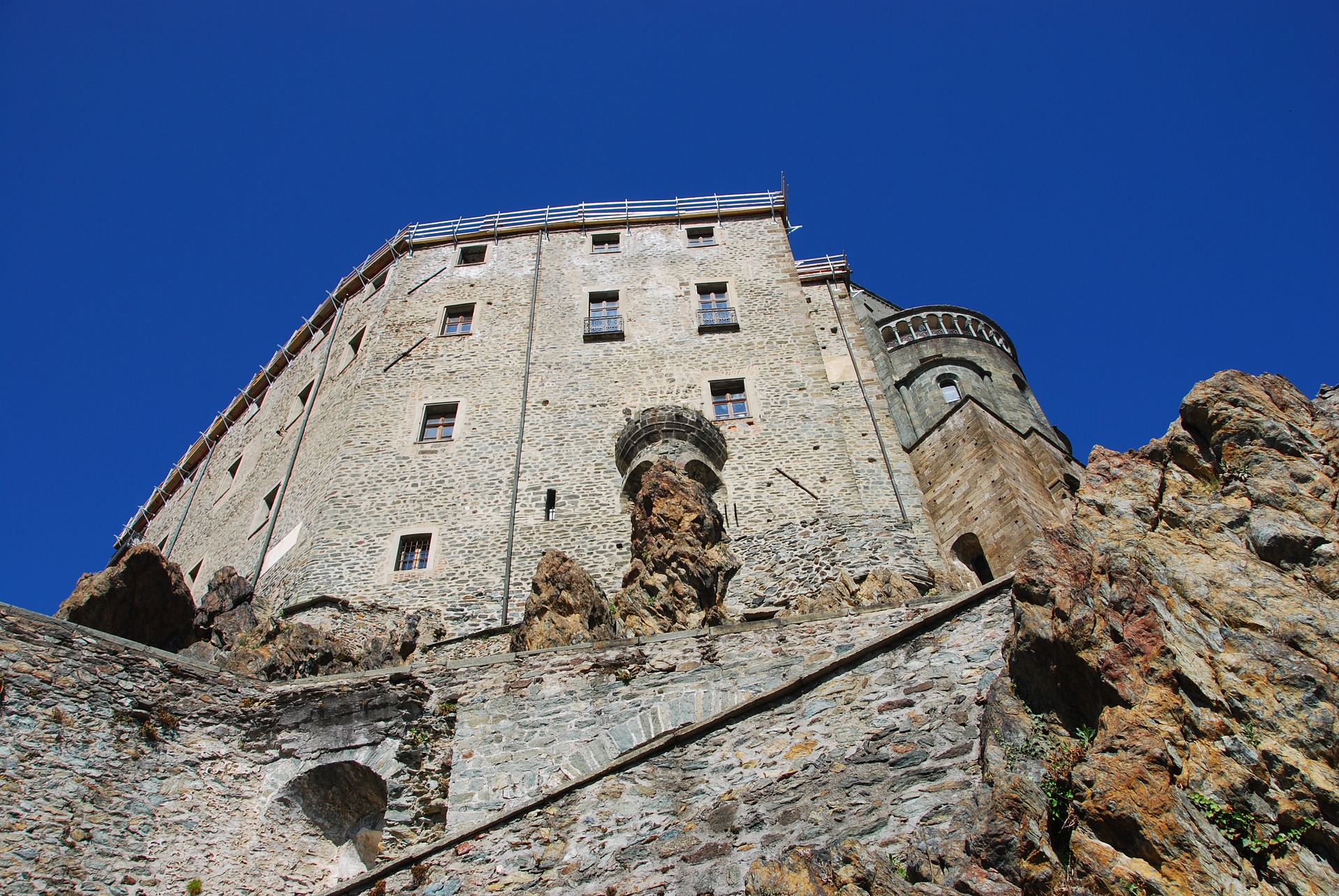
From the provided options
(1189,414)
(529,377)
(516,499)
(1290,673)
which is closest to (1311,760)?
(1290,673)

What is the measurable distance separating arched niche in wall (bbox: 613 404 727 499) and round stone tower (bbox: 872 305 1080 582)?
4334 mm

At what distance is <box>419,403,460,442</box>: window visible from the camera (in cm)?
2169

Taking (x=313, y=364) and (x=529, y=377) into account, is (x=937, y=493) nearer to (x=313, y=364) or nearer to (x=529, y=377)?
(x=529, y=377)

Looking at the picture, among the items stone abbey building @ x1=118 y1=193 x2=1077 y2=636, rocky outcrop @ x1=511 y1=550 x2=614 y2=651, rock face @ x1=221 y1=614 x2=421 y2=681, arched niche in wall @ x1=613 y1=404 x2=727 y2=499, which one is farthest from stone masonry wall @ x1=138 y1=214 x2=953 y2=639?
rocky outcrop @ x1=511 y1=550 x2=614 y2=651

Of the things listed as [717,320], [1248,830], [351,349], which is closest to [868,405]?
[717,320]

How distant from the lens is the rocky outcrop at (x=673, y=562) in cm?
1453

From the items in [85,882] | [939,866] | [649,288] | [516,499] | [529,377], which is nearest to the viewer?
[939,866]

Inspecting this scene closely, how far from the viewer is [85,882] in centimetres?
913

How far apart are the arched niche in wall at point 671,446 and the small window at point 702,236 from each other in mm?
8241

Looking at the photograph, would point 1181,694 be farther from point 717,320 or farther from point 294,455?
point 294,455

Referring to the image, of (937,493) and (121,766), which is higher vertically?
(937,493)

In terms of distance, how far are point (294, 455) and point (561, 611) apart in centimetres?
1227

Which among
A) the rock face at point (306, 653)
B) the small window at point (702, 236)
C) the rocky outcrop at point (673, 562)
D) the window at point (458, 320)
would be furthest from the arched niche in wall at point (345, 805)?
the small window at point (702, 236)

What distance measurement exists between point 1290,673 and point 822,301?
64.3 feet
